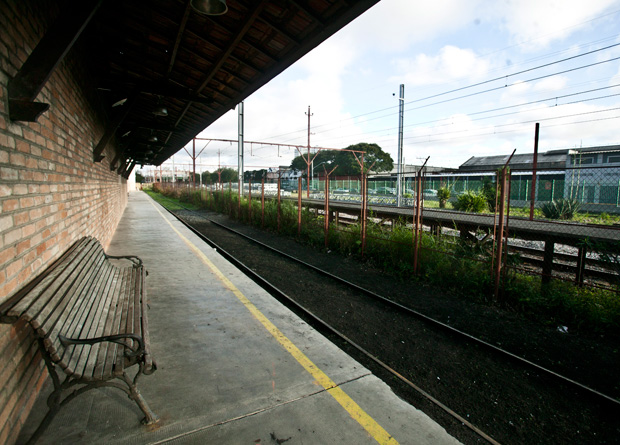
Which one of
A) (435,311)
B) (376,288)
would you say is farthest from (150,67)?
(435,311)

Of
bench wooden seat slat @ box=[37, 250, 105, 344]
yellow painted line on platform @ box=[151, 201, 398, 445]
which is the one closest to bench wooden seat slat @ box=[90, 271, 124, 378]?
bench wooden seat slat @ box=[37, 250, 105, 344]

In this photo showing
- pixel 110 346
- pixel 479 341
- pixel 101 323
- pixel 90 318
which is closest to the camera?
pixel 110 346

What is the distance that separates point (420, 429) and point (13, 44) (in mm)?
3797

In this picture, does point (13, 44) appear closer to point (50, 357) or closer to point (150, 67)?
point (50, 357)

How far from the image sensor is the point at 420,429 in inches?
91.8

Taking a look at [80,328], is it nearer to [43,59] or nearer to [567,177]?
[43,59]

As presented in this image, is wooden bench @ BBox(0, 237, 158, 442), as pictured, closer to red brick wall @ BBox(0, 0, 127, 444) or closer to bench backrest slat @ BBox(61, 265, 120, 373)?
bench backrest slat @ BBox(61, 265, 120, 373)

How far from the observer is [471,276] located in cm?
610

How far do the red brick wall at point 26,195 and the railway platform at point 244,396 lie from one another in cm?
34

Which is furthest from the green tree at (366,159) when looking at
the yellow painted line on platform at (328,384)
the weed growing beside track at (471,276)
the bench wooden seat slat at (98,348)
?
the bench wooden seat slat at (98,348)

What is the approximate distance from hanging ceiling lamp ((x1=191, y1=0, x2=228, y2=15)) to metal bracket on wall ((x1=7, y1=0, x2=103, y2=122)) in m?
0.86

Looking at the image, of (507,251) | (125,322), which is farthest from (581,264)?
(125,322)

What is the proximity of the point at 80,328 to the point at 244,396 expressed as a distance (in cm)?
131

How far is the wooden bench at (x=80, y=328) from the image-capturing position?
201 centimetres
